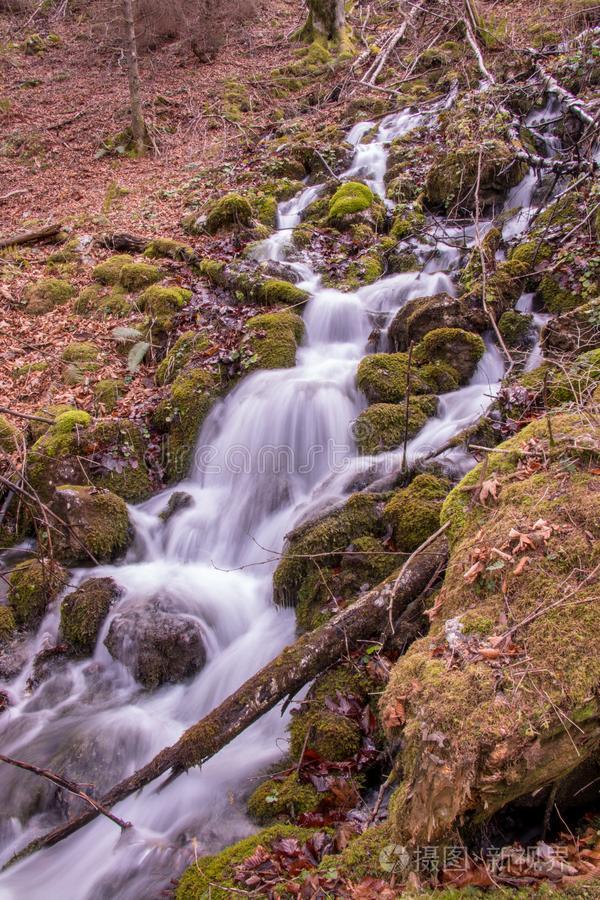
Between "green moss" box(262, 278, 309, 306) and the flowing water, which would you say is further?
"green moss" box(262, 278, 309, 306)

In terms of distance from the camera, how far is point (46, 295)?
9.84 meters

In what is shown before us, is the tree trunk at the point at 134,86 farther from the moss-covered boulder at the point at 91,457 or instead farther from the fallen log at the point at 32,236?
the moss-covered boulder at the point at 91,457

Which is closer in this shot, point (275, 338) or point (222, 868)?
point (222, 868)

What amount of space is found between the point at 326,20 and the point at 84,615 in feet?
67.8

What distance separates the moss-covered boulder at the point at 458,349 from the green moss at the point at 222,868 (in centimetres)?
525

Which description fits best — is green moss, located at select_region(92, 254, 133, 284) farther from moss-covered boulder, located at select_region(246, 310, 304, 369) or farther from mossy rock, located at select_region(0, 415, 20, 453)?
mossy rock, located at select_region(0, 415, 20, 453)

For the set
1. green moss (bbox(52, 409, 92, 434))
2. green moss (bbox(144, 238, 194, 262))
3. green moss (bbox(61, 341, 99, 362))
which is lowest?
green moss (bbox(52, 409, 92, 434))

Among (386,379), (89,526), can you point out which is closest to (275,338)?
(386,379)

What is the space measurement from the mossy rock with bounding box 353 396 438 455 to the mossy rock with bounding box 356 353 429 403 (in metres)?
0.30

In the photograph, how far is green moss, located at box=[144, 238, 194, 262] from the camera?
34.0ft

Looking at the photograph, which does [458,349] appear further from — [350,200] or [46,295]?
[46,295]

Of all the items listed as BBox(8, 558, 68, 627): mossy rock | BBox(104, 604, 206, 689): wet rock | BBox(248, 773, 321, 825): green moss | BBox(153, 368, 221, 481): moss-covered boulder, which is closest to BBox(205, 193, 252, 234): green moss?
BBox(153, 368, 221, 481): moss-covered boulder

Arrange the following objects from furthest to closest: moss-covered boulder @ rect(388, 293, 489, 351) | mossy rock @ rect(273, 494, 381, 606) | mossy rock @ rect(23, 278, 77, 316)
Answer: mossy rock @ rect(23, 278, 77, 316) → moss-covered boulder @ rect(388, 293, 489, 351) → mossy rock @ rect(273, 494, 381, 606)

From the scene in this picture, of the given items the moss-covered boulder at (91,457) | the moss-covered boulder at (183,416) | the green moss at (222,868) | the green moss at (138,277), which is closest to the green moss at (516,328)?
the moss-covered boulder at (183,416)
